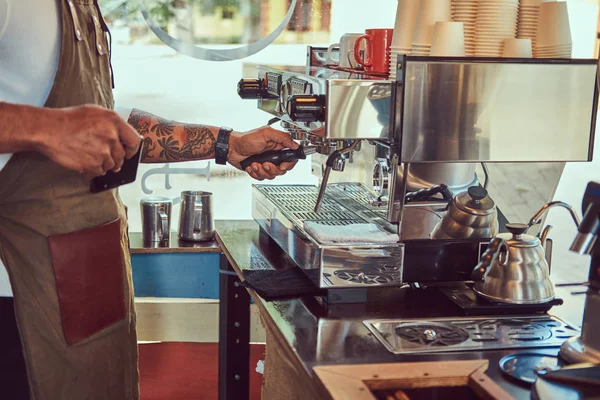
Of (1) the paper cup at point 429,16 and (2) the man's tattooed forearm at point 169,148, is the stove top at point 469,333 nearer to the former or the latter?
(1) the paper cup at point 429,16

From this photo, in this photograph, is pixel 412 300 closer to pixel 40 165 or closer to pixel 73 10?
pixel 40 165

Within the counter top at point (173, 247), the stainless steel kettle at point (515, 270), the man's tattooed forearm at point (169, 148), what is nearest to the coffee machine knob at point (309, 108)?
the stainless steel kettle at point (515, 270)

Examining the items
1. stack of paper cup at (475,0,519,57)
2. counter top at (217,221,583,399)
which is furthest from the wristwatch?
stack of paper cup at (475,0,519,57)

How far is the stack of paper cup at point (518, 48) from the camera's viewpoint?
1559mm

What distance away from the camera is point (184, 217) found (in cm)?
294

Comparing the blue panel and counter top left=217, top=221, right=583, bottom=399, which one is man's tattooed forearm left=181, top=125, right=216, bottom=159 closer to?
counter top left=217, top=221, right=583, bottom=399

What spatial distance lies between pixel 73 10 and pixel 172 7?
1411mm

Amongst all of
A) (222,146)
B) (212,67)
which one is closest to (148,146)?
(222,146)

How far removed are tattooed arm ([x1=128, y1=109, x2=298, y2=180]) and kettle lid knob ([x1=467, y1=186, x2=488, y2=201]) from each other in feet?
1.68

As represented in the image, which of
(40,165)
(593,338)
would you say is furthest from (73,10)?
(593,338)

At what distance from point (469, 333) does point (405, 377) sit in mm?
253

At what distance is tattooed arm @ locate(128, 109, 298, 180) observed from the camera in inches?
78.1

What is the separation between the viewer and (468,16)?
162cm

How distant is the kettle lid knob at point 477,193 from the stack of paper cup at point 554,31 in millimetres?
306
